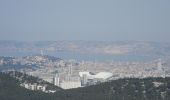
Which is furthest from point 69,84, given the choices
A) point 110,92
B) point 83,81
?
point 110,92

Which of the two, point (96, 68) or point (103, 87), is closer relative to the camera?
point (103, 87)

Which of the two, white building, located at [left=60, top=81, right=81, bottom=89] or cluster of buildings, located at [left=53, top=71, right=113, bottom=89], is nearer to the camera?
white building, located at [left=60, top=81, right=81, bottom=89]

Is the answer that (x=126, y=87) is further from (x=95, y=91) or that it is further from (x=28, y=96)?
(x=28, y=96)

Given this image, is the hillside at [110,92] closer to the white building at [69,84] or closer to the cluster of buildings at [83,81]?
the white building at [69,84]

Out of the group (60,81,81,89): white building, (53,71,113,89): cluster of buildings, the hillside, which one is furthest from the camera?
(53,71,113,89): cluster of buildings

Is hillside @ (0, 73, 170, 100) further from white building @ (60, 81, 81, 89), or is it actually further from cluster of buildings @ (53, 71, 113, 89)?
cluster of buildings @ (53, 71, 113, 89)

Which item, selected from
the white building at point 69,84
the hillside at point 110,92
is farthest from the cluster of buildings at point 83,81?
the hillside at point 110,92

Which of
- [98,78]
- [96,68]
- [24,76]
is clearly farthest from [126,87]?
[96,68]

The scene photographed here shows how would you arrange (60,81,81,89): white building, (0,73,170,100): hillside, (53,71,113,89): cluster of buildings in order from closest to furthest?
(0,73,170,100): hillside, (60,81,81,89): white building, (53,71,113,89): cluster of buildings

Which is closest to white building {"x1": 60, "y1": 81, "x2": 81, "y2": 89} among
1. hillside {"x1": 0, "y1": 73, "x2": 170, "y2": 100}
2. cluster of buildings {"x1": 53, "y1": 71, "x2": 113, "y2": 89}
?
cluster of buildings {"x1": 53, "y1": 71, "x2": 113, "y2": 89}
